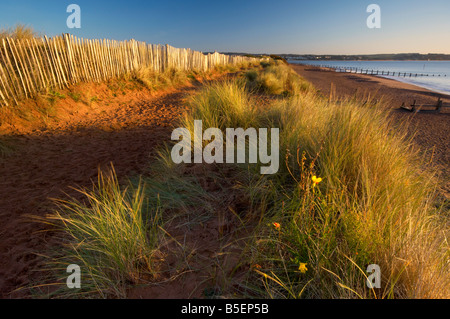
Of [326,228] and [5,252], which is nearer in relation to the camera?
[326,228]

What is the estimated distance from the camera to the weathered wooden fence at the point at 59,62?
5523mm

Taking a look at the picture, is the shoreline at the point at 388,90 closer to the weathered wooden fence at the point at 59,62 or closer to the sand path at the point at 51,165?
the sand path at the point at 51,165

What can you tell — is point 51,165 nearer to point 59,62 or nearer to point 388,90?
point 59,62

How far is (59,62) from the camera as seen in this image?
6797mm

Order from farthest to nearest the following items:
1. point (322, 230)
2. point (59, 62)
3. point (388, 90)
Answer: point (388, 90) → point (59, 62) → point (322, 230)

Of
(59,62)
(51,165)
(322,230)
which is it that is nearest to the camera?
(322,230)

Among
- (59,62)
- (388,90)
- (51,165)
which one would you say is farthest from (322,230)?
(388,90)

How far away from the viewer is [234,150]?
325 centimetres

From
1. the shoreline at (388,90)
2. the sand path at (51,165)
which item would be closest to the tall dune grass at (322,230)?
the sand path at (51,165)

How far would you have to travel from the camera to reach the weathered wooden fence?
18.1ft
